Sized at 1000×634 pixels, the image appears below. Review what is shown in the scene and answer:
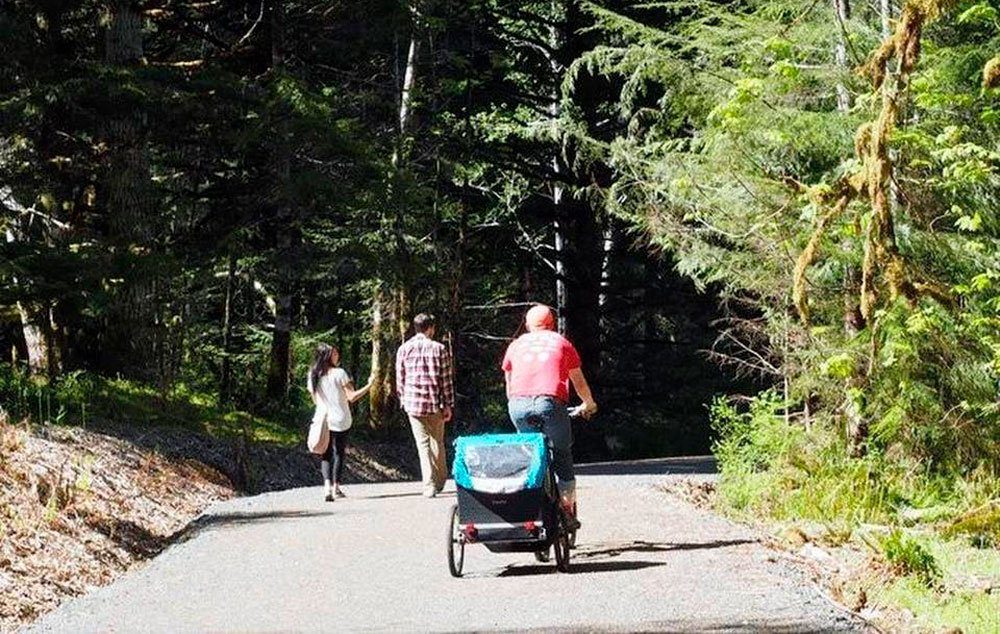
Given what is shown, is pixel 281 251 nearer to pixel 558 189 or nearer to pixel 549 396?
pixel 558 189

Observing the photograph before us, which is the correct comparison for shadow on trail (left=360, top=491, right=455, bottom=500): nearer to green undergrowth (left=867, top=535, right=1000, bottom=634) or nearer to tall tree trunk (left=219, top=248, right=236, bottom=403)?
green undergrowth (left=867, top=535, right=1000, bottom=634)

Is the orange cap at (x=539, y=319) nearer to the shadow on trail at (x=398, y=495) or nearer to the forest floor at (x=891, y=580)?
the forest floor at (x=891, y=580)

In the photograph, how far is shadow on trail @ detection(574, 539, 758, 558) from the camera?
36.6 feet

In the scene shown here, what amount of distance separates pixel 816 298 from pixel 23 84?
10456mm

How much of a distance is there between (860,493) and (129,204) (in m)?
11.6

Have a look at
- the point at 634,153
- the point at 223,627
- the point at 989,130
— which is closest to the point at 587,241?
the point at 634,153

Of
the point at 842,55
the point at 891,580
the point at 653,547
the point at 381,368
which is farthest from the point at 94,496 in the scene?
the point at 381,368

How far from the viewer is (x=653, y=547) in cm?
1132

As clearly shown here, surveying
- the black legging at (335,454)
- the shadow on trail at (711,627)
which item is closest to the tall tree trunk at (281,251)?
the black legging at (335,454)

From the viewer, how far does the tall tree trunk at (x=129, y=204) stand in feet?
65.1

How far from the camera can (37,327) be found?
19.3 metres

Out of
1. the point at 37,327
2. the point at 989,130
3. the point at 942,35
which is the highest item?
the point at 942,35

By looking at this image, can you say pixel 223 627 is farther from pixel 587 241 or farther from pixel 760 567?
pixel 587 241

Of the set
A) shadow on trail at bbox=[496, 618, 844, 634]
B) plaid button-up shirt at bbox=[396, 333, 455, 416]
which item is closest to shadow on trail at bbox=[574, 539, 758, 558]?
shadow on trail at bbox=[496, 618, 844, 634]
